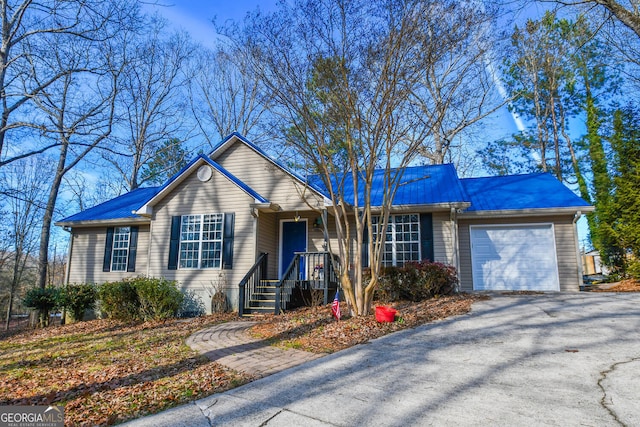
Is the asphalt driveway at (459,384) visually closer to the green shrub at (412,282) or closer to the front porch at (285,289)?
the green shrub at (412,282)

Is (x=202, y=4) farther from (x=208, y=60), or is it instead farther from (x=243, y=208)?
(x=208, y=60)

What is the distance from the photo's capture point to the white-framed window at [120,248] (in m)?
13.6

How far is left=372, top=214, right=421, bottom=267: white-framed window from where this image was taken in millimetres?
11484

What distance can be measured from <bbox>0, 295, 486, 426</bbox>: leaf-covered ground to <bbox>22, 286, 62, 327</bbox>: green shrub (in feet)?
6.39

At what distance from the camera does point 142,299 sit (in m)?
10.2

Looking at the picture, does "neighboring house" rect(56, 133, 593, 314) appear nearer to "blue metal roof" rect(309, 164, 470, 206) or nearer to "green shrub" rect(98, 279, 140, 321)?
"blue metal roof" rect(309, 164, 470, 206)

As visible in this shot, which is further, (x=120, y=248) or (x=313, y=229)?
(x=120, y=248)

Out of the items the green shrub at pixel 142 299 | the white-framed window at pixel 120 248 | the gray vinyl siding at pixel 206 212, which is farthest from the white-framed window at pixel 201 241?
the white-framed window at pixel 120 248

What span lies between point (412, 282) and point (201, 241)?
20.2ft

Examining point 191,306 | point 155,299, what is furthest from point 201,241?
point 155,299

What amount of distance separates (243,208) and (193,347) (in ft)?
A: 17.4

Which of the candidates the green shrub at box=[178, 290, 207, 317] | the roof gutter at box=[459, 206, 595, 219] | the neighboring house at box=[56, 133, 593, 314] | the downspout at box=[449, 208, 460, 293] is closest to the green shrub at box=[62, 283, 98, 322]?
the neighboring house at box=[56, 133, 593, 314]

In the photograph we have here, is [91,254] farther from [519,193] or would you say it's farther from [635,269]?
[635,269]

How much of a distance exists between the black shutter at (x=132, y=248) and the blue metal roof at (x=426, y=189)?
260 inches
